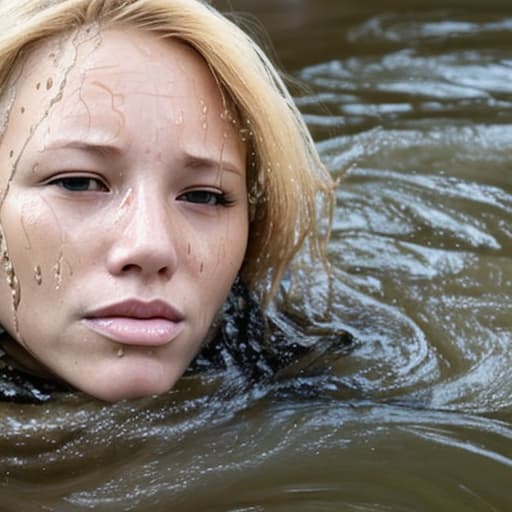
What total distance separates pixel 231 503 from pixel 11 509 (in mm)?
333

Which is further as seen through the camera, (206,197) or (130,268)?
(206,197)

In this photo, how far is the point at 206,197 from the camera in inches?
69.9

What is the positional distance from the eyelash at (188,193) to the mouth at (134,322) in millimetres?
205

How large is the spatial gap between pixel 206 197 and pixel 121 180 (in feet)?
0.59

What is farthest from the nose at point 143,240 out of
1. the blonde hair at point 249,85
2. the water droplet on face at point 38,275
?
the blonde hair at point 249,85

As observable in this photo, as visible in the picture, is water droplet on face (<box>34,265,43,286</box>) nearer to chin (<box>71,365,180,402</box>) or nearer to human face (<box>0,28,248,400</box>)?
human face (<box>0,28,248,400</box>)

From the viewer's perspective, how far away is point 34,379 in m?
1.92

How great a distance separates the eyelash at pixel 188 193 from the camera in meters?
1.66

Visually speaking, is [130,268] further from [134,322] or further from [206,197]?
[206,197]

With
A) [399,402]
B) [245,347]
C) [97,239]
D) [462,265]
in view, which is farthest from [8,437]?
[462,265]

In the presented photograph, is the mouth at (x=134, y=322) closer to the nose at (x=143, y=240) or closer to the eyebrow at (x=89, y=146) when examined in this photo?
the nose at (x=143, y=240)

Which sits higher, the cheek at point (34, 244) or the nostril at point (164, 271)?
the cheek at point (34, 244)

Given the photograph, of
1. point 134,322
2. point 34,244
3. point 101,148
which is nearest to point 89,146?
point 101,148

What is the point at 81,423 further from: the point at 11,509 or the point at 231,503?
the point at 231,503
